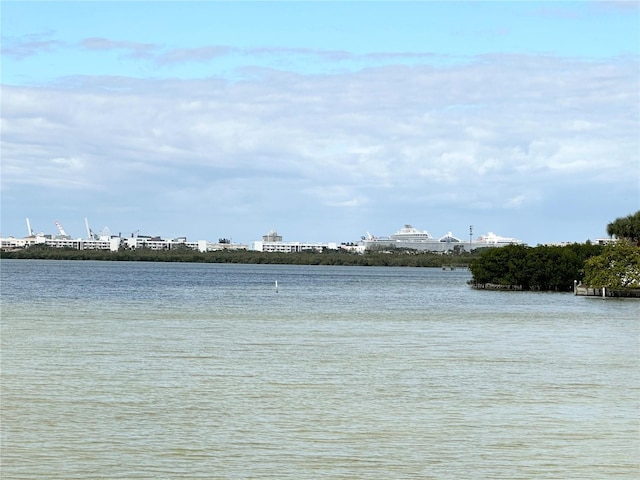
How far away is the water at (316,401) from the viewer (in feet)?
47.6

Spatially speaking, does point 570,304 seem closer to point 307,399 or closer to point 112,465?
point 307,399

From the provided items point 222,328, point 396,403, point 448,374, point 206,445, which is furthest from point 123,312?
point 206,445

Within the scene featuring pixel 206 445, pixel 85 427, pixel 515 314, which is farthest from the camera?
pixel 515 314

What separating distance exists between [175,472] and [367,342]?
66.9 ft

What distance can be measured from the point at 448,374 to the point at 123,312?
2706 cm

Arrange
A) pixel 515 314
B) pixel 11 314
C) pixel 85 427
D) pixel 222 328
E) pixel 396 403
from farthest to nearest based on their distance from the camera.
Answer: pixel 515 314 < pixel 11 314 < pixel 222 328 < pixel 396 403 < pixel 85 427

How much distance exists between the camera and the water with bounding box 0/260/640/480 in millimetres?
14508

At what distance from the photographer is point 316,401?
65.5 feet

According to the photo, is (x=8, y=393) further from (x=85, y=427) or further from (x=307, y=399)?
(x=307, y=399)

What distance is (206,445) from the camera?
15570 mm

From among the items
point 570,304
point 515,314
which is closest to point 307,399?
point 515,314

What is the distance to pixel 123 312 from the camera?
158 ft

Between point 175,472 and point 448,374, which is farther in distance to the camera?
point 448,374

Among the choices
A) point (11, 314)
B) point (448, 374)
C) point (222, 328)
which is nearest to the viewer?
point (448, 374)
